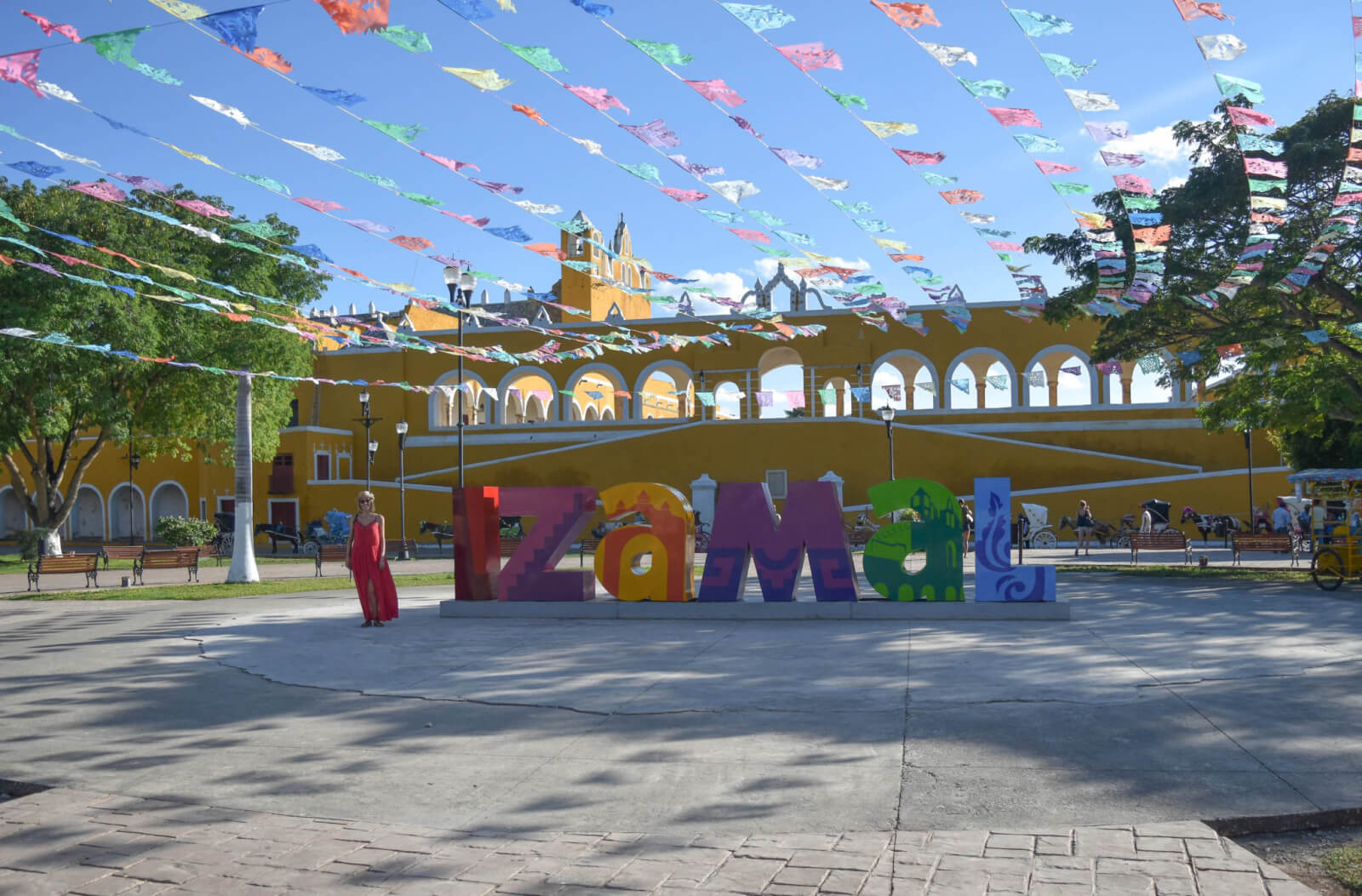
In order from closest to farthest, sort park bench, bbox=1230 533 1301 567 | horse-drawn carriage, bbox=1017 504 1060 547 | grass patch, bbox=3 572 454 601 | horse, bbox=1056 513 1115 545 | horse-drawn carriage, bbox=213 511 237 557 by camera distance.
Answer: grass patch, bbox=3 572 454 601 → park bench, bbox=1230 533 1301 567 → horse-drawn carriage, bbox=1017 504 1060 547 → horse, bbox=1056 513 1115 545 → horse-drawn carriage, bbox=213 511 237 557

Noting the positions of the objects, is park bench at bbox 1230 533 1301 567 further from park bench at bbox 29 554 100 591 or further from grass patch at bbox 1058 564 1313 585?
park bench at bbox 29 554 100 591

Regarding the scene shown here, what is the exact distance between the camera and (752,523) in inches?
454

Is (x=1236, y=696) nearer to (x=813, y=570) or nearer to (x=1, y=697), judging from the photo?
(x=813, y=570)

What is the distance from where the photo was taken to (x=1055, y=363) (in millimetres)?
33094

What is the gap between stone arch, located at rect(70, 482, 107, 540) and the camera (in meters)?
40.2

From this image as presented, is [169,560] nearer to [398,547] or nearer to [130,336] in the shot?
[130,336]

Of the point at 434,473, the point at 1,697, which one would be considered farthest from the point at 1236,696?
the point at 434,473

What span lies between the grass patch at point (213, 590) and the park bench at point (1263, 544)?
14601mm

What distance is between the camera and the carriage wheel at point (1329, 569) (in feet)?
44.5

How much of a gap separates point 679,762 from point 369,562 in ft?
21.3

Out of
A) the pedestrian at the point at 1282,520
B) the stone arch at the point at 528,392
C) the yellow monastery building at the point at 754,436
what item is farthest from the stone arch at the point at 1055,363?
the stone arch at the point at 528,392

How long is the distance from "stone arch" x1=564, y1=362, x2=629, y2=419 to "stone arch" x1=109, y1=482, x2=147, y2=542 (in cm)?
1695

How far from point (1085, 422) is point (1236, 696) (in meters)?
26.1

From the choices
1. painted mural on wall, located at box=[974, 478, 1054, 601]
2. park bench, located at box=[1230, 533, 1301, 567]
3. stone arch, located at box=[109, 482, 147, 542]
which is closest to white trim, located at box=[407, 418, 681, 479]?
stone arch, located at box=[109, 482, 147, 542]
